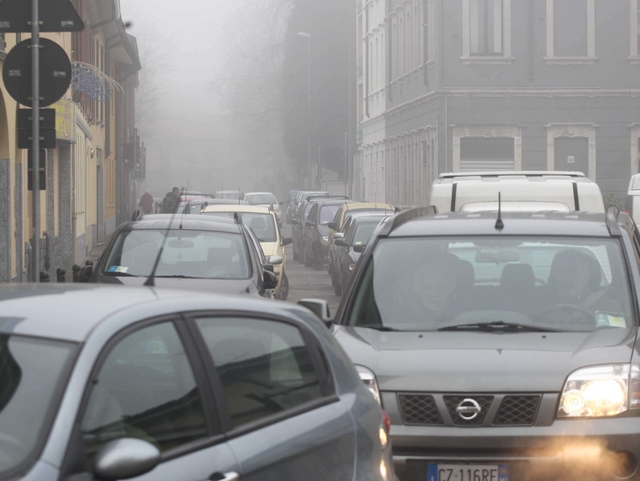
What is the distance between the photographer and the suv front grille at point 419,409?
559 cm

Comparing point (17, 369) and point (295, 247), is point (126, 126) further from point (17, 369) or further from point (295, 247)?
point (17, 369)

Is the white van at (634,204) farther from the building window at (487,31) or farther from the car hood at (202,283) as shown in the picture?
the building window at (487,31)

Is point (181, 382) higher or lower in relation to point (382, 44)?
lower

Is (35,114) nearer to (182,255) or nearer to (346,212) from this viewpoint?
(182,255)

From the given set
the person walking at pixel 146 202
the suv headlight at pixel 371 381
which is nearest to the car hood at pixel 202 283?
the suv headlight at pixel 371 381

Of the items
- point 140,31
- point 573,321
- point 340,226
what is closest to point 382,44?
point 340,226

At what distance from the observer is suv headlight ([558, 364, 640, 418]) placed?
18.1ft

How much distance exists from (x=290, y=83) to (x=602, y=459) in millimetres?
79443

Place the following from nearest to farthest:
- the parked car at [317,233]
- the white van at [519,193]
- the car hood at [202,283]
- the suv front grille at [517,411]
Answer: the suv front grille at [517,411]
the car hood at [202,283]
the white van at [519,193]
the parked car at [317,233]

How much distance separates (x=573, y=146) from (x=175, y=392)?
131ft

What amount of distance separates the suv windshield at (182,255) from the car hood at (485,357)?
4950 mm

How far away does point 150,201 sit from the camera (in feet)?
177

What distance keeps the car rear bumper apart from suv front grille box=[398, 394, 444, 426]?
0.26 feet

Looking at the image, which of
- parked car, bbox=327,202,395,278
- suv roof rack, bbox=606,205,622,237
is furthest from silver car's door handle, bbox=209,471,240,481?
parked car, bbox=327,202,395,278
